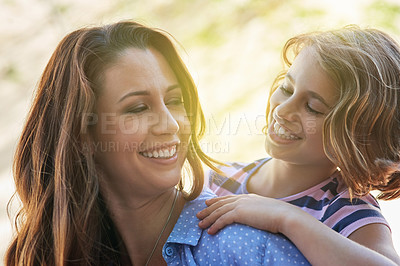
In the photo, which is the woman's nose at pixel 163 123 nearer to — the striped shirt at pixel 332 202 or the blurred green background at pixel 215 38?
the striped shirt at pixel 332 202

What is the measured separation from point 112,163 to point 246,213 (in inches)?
14.6

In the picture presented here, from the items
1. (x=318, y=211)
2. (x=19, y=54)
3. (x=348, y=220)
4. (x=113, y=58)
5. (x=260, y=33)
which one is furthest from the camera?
(x=260, y=33)

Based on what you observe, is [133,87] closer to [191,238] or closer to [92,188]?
[92,188]

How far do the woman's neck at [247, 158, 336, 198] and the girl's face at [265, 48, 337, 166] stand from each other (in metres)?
0.05

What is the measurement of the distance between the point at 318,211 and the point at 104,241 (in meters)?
0.65

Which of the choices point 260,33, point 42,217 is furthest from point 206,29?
point 42,217

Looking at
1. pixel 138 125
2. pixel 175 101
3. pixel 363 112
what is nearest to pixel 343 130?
pixel 363 112

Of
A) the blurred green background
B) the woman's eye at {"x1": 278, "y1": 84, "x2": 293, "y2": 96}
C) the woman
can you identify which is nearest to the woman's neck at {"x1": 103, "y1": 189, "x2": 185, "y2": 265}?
the woman

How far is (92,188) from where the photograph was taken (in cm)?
130

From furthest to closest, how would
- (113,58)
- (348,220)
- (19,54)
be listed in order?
(19,54), (348,220), (113,58)

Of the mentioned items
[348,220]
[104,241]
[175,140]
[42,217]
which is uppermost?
[175,140]

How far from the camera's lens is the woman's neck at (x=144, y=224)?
1.36 m

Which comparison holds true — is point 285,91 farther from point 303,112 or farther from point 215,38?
point 215,38

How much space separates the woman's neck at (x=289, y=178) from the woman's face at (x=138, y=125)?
0.48 m
